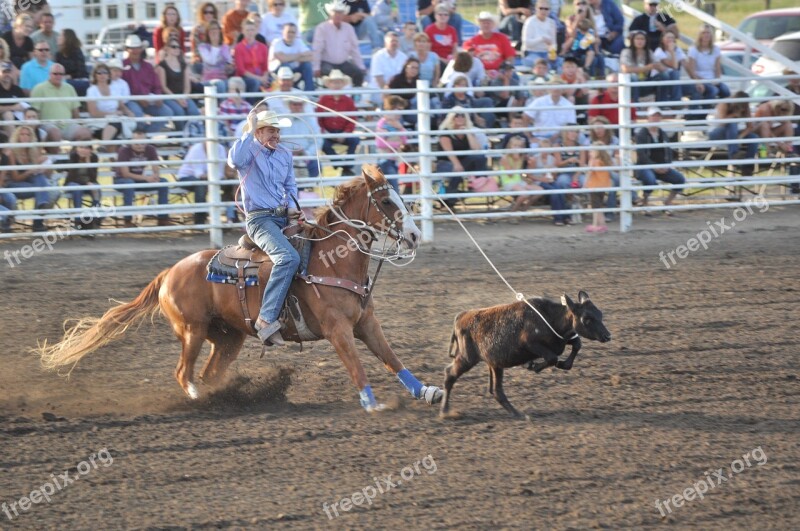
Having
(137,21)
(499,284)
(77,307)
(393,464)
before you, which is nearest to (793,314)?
(499,284)

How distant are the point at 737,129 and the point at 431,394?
908cm

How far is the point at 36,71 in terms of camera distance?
43.6 ft

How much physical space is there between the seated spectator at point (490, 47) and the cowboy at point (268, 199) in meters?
8.27

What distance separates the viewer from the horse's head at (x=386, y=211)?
268 inches

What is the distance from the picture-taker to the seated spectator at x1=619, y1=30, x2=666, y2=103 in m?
14.7

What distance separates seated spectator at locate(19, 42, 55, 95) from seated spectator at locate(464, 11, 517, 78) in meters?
5.81

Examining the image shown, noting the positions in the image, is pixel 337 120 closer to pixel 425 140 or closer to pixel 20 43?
pixel 425 140

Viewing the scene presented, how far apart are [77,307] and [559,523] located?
20.2 feet

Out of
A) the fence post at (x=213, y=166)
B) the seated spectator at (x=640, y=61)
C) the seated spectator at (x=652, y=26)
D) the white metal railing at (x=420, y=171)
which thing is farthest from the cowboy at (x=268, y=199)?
the seated spectator at (x=652, y=26)

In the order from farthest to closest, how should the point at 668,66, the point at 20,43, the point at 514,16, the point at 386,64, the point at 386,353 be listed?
the point at 514,16, the point at 668,66, the point at 386,64, the point at 20,43, the point at 386,353

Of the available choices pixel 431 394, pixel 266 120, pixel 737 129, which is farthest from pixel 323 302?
pixel 737 129

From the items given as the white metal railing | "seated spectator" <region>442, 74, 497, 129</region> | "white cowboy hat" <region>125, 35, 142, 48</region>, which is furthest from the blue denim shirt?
"white cowboy hat" <region>125, 35, 142, 48</region>

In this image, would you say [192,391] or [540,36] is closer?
[192,391]

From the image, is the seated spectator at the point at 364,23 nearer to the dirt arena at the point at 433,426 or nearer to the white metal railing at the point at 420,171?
the white metal railing at the point at 420,171
